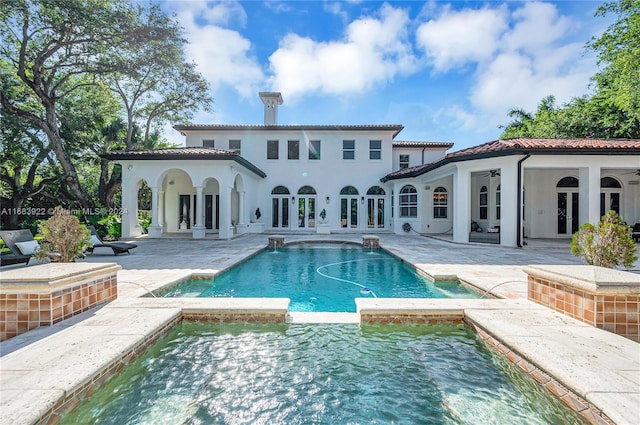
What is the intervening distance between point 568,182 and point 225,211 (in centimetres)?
1681

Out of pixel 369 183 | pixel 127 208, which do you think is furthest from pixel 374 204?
pixel 127 208

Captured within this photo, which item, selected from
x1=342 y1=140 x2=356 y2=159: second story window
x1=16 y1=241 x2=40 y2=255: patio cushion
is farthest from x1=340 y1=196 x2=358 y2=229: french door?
x1=16 y1=241 x2=40 y2=255: patio cushion

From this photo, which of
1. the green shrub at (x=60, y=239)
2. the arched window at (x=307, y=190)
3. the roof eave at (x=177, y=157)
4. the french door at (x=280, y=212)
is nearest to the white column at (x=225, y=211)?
the roof eave at (x=177, y=157)

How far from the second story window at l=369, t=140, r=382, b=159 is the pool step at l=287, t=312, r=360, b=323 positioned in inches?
653

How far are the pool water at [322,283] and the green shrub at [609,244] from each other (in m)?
1.94

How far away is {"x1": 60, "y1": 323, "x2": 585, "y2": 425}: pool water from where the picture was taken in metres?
2.42

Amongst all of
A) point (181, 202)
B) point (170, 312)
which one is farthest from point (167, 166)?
point (170, 312)

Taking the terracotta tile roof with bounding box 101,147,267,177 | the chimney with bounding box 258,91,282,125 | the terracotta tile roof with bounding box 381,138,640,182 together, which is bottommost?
the terracotta tile roof with bounding box 381,138,640,182

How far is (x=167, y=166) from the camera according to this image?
48.3ft

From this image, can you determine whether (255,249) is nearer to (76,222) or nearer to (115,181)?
(76,222)

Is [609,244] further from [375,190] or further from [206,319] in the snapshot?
[375,190]

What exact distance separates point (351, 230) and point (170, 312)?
629 inches

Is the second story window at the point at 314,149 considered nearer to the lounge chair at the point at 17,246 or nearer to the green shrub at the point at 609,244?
the lounge chair at the point at 17,246

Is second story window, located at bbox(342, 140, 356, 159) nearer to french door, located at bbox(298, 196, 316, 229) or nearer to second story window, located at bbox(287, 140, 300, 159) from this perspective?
second story window, located at bbox(287, 140, 300, 159)
